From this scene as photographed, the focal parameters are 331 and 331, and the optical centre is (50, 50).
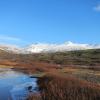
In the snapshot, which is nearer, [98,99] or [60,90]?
[98,99]

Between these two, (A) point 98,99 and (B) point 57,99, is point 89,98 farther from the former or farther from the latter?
(B) point 57,99

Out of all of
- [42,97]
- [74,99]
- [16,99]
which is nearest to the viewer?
[74,99]

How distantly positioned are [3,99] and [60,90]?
8122 mm

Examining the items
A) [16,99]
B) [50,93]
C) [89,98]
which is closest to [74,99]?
[89,98]

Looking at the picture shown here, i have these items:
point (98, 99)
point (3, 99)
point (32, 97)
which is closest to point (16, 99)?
point (3, 99)

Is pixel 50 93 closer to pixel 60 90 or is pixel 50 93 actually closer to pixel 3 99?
pixel 60 90

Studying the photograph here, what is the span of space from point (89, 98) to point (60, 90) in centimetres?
361

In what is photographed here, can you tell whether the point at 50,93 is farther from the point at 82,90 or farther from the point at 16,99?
the point at 16,99

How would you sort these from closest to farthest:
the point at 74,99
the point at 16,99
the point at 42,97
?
the point at 74,99 < the point at 42,97 < the point at 16,99

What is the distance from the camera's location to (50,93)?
85.8 ft

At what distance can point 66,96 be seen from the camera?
24.5 meters

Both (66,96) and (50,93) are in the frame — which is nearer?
(66,96)

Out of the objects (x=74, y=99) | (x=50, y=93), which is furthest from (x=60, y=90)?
(x=74, y=99)

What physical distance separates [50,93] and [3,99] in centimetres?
795
